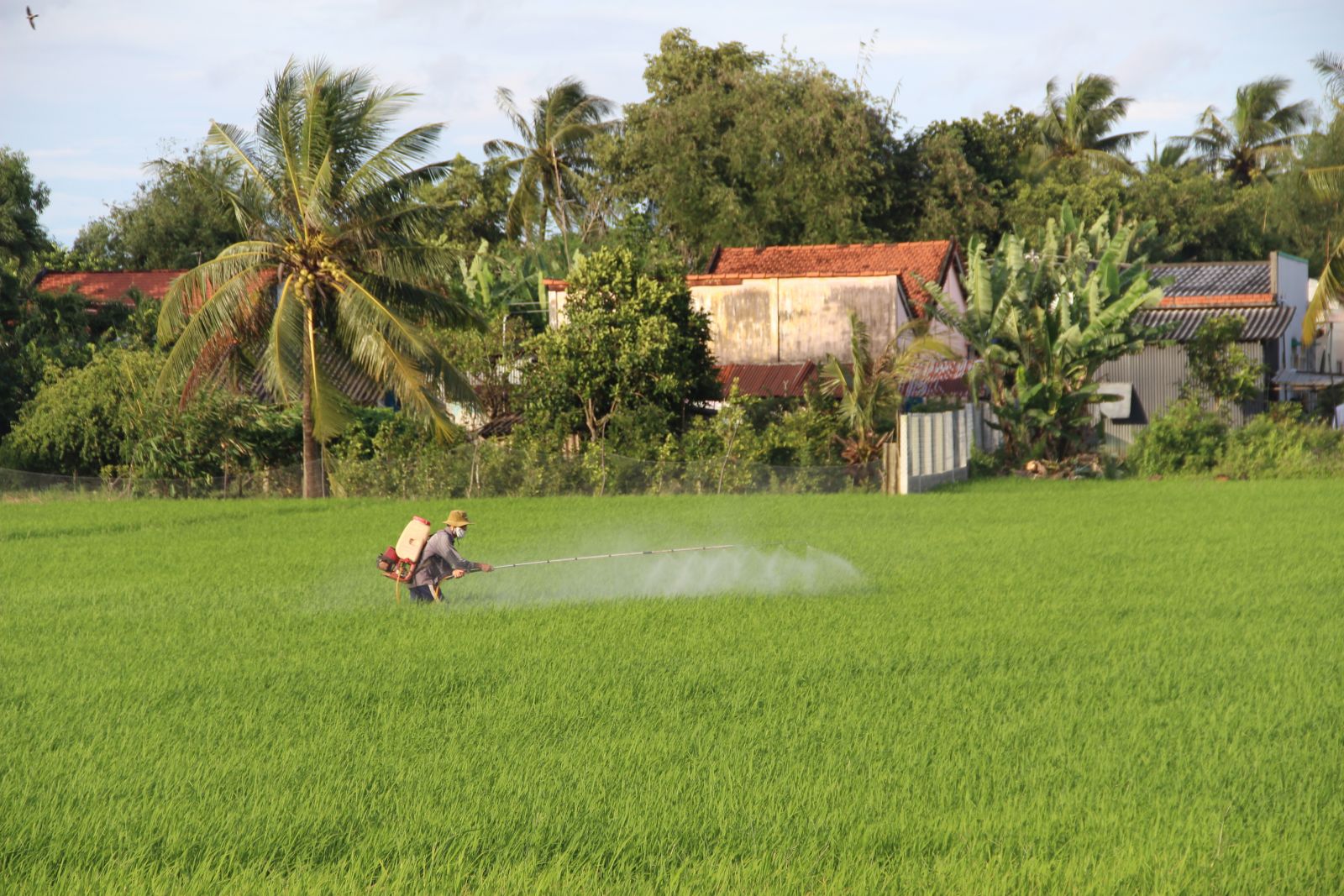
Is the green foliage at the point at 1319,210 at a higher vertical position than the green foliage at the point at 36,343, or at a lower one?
higher

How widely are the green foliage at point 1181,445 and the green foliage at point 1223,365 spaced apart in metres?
Result: 4.74

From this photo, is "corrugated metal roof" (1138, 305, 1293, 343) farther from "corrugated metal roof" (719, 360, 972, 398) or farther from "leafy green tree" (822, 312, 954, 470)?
"leafy green tree" (822, 312, 954, 470)

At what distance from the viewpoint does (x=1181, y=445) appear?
90.9 ft

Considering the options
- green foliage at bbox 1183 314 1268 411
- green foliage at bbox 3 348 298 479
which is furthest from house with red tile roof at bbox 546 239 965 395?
green foliage at bbox 3 348 298 479

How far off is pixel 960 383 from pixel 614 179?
52.6 ft

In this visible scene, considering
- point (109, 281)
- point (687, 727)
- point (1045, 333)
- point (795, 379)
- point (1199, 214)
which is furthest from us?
point (1199, 214)

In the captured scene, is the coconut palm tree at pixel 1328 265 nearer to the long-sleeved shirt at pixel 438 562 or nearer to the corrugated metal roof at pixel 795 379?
the corrugated metal roof at pixel 795 379

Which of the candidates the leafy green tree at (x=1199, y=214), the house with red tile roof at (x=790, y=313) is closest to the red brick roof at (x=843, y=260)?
the house with red tile roof at (x=790, y=313)

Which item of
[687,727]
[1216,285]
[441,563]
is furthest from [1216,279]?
[687,727]

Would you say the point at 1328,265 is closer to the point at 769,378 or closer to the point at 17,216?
the point at 769,378

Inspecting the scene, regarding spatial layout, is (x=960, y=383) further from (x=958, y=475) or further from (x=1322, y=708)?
(x=1322, y=708)

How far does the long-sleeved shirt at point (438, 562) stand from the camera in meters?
11.7

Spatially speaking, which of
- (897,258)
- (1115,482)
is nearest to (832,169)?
(897,258)

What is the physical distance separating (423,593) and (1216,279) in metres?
36.1
